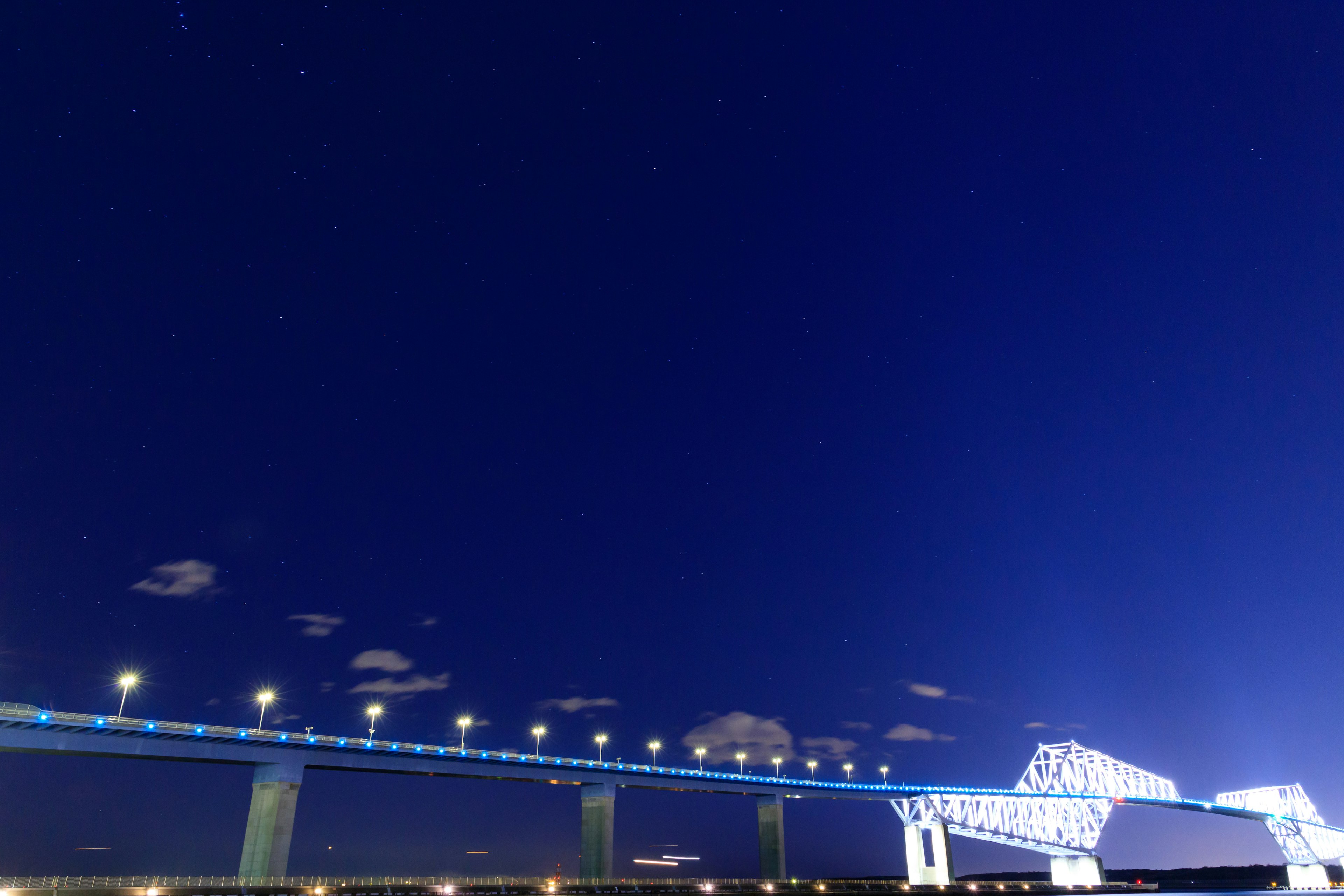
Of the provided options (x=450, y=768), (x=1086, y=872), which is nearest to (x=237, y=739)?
(x=450, y=768)

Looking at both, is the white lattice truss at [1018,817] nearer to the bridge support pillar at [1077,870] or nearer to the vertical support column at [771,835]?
the bridge support pillar at [1077,870]

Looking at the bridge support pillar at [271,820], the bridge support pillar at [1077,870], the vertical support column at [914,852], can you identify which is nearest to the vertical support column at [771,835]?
the vertical support column at [914,852]

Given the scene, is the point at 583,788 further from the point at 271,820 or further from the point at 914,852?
the point at 914,852

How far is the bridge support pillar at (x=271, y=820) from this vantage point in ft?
302

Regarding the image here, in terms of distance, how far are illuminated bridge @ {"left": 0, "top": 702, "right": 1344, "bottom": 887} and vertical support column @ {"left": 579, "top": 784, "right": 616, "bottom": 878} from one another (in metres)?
0.18

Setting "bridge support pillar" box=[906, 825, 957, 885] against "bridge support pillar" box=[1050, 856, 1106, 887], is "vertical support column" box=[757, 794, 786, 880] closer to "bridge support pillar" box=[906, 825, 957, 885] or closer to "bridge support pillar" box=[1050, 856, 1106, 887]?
"bridge support pillar" box=[906, 825, 957, 885]

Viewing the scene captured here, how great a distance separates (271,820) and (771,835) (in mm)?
93803

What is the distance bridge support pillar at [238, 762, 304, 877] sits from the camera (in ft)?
302

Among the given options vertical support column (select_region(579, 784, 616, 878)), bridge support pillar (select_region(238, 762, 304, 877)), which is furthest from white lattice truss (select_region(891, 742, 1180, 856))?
bridge support pillar (select_region(238, 762, 304, 877))

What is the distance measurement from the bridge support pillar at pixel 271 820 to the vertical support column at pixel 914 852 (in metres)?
123

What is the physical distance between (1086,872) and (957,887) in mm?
60440

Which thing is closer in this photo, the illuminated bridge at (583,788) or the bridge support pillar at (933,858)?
the illuminated bridge at (583,788)

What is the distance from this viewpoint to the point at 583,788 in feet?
454

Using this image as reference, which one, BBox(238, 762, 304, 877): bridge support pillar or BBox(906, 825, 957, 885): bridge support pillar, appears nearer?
BBox(238, 762, 304, 877): bridge support pillar
